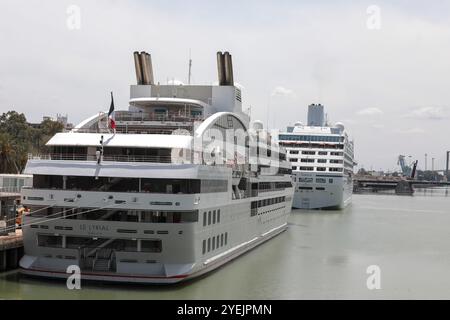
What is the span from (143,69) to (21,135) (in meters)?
37.7

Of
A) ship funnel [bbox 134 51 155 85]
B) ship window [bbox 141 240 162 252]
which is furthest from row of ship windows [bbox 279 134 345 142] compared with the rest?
ship window [bbox 141 240 162 252]

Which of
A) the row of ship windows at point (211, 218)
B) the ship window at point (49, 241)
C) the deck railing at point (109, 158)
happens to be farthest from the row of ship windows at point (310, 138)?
the ship window at point (49, 241)

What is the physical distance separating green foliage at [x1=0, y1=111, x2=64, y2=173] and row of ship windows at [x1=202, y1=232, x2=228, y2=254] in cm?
3032

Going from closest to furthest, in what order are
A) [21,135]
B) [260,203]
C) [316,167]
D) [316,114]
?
[260,203], [21,135], [316,167], [316,114]

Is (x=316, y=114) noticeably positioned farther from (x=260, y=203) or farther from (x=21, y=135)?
(x=260, y=203)

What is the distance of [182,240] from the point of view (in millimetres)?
22797

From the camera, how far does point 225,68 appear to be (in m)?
35.6

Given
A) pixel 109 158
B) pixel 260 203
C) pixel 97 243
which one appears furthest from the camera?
pixel 260 203

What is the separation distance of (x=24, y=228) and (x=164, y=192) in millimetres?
5526

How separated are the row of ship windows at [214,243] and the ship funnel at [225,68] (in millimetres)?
10321

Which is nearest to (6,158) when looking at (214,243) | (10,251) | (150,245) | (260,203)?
(260,203)

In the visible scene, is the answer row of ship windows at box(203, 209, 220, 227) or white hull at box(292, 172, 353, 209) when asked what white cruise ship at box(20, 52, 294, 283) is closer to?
row of ship windows at box(203, 209, 220, 227)

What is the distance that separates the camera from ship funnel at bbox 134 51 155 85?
35125 mm

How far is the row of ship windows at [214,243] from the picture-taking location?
25.2 meters
